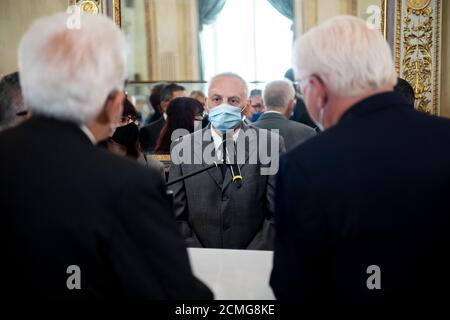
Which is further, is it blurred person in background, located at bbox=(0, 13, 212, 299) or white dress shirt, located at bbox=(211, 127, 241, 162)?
white dress shirt, located at bbox=(211, 127, 241, 162)

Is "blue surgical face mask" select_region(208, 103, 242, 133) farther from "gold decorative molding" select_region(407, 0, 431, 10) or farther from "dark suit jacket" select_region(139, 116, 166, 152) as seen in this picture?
"gold decorative molding" select_region(407, 0, 431, 10)

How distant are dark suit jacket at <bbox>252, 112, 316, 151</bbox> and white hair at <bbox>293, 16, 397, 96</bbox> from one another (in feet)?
6.58

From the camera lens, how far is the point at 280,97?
3.39 meters

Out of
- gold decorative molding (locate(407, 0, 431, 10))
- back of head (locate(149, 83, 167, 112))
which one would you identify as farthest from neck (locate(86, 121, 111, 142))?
gold decorative molding (locate(407, 0, 431, 10))

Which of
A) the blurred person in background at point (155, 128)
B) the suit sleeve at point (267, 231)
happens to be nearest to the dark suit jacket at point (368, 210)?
the suit sleeve at point (267, 231)

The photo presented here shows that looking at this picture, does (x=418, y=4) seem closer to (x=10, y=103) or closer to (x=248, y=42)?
(x=248, y=42)

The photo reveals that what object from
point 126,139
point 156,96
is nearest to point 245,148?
point 126,139

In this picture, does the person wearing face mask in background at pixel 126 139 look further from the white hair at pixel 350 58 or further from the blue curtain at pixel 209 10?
the blue curtain at pixel 209 10

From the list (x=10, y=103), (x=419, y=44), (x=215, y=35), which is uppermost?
(x=215, y=35)

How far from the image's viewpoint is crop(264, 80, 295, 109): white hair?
11.1 ft

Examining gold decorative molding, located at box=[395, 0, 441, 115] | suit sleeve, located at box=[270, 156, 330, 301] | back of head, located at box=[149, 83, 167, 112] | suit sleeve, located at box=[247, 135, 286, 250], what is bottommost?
suit sleeve, located at box=[247, 135, 286, 250]

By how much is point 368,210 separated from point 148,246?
1.60ft

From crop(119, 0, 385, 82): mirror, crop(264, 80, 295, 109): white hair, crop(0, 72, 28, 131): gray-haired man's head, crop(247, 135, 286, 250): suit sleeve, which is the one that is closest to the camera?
crop(0, 72, 28, 131): gray-haired man's head

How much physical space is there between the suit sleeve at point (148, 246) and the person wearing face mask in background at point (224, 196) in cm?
123
